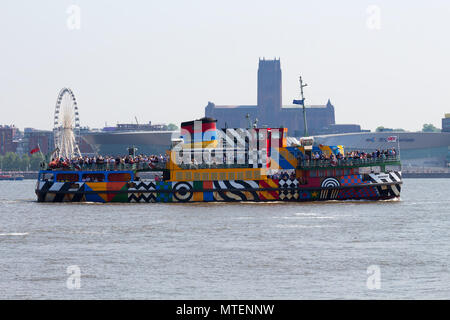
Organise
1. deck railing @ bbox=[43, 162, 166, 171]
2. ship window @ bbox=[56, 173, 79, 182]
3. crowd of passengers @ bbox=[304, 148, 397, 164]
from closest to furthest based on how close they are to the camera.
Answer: crowd of passengers @ bbox=[304, 148, 397, 164] → deck railing @ bbox=[43, 162, 166, 171] → ship window @ bbox=[56, 173, 79, 182]

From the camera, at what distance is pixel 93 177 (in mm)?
83000

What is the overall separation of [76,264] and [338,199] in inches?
1740

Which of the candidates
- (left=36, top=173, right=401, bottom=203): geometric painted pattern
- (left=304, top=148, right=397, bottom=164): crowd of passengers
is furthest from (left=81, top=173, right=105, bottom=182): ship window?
(left=304, top=148, right=397, bottom=164): crowd of passengers

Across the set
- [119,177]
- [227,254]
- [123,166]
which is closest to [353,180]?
[123,166]

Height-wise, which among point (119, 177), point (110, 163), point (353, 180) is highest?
point (110, 163)

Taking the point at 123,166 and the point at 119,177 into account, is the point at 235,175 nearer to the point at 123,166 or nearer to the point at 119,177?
the point at 123,166

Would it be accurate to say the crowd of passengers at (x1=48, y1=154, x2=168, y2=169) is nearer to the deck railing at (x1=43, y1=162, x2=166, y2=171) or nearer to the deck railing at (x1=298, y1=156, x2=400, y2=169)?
the deck railing at (x1=43, y1=162, x2=166, y2=171)

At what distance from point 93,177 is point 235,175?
45.5 feet

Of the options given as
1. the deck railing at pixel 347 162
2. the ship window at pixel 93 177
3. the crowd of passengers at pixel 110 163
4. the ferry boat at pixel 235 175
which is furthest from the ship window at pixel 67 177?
Answer: the deck railing at pixel 347 162

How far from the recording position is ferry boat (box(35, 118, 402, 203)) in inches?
3130

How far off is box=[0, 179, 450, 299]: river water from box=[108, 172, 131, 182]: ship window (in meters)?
12.2

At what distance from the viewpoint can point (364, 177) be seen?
78.9 meters

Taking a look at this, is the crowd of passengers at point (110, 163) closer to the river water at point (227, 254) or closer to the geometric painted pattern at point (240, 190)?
the geometric painted pattern at point (240, 190)

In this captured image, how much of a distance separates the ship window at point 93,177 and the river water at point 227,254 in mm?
12131
